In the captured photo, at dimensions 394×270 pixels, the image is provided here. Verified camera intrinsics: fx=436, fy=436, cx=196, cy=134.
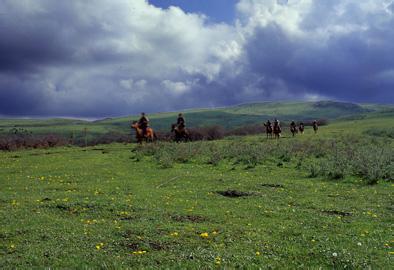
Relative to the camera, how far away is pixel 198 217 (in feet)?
44.7

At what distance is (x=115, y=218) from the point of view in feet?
43.7

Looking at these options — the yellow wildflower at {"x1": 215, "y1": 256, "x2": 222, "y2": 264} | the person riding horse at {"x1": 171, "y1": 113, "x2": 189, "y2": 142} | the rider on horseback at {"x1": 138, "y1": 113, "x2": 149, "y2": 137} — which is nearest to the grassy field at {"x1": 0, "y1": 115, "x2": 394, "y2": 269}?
the yellow wildflower at {"x1": 215, "y1": 256, "x2": 222, "y2": 264}

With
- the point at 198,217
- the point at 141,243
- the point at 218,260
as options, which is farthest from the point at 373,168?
the point at 218,260

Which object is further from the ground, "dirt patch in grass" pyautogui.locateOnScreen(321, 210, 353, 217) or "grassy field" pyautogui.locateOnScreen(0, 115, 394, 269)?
"grassy field" pyautogui.locateOnScreen(0, 115, 394, 269)

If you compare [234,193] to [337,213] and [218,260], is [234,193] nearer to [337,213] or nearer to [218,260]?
[337,213]

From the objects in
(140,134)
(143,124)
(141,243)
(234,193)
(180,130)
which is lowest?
(234,193)

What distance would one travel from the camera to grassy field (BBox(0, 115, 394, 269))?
9305 millimetres

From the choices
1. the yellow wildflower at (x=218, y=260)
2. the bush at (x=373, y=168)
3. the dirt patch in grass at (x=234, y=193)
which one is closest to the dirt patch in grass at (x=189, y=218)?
the yellow wildflower at (x=218, y=260)

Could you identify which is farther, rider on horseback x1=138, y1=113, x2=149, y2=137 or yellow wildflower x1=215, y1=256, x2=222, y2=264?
rider on horseback x1=138, y1=113, x2=149, y2=137

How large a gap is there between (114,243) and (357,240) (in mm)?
6028

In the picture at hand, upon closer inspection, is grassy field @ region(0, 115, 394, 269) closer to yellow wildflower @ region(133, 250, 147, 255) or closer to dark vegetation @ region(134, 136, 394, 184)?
yellow wildflower @ region(133, 250, 147, 255)

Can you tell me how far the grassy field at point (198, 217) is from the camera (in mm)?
9305

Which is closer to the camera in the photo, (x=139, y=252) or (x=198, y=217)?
(x=139, y=252)

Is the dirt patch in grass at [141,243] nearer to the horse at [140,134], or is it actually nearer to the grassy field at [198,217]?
the grassy field at [198,217]
